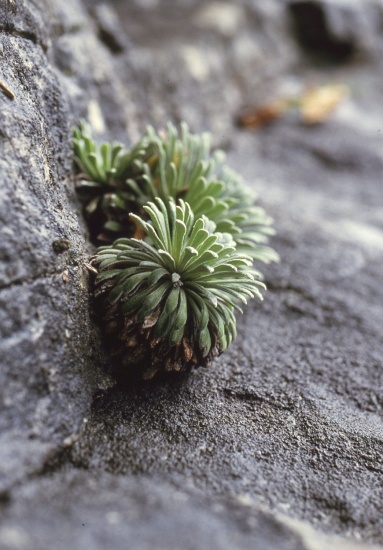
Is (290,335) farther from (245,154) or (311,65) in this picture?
(311,65)

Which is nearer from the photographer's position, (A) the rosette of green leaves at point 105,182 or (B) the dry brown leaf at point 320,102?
(A) the rosette of green leaves at point 105,182

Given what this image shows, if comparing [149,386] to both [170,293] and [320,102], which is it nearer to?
[170,293]

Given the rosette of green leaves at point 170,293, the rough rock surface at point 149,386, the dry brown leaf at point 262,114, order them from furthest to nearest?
the dry brown leaf at point 262,114 → the rosette of green leaves at point 170,293 → the rough rock surface at point 149,386

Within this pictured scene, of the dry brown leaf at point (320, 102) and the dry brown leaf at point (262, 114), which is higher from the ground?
the dry brown leaf at point (320, 102)

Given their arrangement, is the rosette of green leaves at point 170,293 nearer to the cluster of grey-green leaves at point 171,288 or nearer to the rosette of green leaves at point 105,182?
the cluster of grey-green leaves at point 171,288

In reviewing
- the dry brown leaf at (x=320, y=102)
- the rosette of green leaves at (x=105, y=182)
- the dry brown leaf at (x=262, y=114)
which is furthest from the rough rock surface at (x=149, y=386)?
the dry brown leaf at (x=320, y=102)

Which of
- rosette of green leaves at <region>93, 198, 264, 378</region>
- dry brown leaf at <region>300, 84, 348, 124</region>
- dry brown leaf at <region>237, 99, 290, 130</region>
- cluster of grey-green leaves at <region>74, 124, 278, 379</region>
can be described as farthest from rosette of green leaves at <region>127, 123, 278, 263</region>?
dry brown leaf at <region>300, 84, 348, 124</region>

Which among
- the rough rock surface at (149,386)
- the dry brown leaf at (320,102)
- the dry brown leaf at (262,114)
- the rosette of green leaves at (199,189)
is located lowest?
the rough rock surface at (149,386)

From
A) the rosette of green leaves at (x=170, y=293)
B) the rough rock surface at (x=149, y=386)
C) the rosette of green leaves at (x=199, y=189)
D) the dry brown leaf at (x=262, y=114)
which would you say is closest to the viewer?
the rough rock surface at (x=149, y=386)
